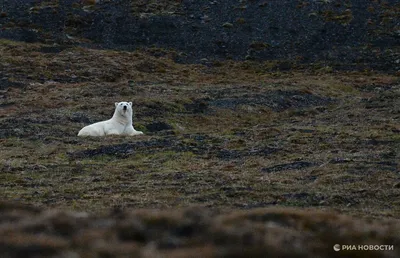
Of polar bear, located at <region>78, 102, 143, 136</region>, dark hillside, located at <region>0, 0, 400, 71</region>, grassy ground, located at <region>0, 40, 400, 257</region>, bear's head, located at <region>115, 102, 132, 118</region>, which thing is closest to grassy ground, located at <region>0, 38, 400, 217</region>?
grassy ground, located at <region>0, 40, 400, 257</region>

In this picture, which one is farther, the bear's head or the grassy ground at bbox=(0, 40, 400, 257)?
the bear's head

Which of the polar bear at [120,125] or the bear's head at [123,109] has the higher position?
the bear's head at [123,109]

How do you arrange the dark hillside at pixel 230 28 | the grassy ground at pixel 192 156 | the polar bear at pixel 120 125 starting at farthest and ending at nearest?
the dark hillside at pixel 230 28, the polar bear at pixel 120 125, the grassy ground at pixel 192 156

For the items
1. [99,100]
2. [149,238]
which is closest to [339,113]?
[99,100]

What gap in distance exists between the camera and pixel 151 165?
776 inches

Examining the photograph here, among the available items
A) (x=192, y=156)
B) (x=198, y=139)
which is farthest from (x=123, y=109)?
(x=192, y=156)

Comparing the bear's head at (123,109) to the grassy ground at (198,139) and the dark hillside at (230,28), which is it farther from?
the dark hillside at (230,28)

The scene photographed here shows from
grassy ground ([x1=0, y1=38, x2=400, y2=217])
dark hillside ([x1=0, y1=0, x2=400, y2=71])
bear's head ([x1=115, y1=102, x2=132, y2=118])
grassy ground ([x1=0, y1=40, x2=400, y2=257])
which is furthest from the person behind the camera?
dark hillside ([x1=0, y1=0, x2=400, y2=71])

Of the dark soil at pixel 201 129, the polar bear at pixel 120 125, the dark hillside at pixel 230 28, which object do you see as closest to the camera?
the dark soil at pixel 201 129

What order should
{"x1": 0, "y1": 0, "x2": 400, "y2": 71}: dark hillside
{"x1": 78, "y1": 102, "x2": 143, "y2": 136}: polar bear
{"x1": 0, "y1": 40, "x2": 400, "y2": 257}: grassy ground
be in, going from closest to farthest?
{"x1": 0, "y1": 40, "x2": 400, "y2": 257}: grassy ground
{"x1": 78, "y1": 102, "x2": 143, "y2": 136}: polar bear
{"x1": 0, "y1": 0, "x2": 400, "y2": 71}: dark hillside

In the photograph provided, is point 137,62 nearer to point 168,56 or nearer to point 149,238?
point 168,56

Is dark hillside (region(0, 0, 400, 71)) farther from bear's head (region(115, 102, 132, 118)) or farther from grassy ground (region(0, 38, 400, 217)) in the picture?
bear's head (region(115, 102, 132, 118))

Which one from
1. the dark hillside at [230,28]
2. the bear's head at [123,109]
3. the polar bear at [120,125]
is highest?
the bear's head at [123,109]

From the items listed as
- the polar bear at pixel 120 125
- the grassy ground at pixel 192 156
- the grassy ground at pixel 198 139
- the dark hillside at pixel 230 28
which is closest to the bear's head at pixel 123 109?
the polar bear at pixel 120 125
